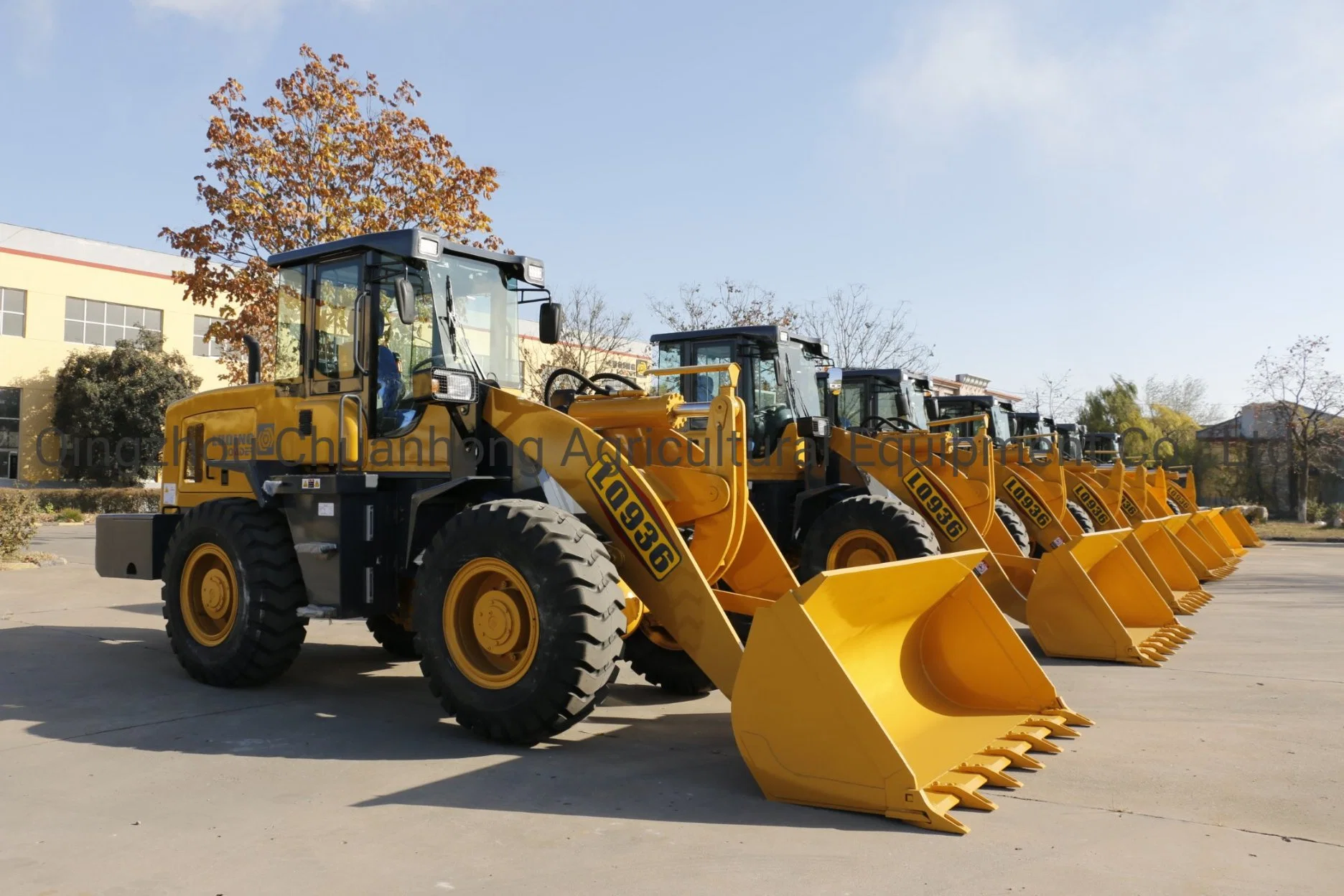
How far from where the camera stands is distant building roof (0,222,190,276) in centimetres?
3272

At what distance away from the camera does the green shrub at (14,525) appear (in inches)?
559

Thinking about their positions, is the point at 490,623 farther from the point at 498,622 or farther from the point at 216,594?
the point at 216,594

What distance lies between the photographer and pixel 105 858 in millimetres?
3965

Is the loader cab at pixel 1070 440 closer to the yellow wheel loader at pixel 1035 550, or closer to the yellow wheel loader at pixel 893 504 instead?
the yellow wheel loader at pixel 1035 550

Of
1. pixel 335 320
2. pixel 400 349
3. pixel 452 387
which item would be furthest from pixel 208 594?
pixel 452 387

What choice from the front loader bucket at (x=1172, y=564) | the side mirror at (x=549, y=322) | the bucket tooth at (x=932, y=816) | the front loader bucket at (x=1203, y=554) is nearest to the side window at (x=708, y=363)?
the side mirror at (x=549, y=322)

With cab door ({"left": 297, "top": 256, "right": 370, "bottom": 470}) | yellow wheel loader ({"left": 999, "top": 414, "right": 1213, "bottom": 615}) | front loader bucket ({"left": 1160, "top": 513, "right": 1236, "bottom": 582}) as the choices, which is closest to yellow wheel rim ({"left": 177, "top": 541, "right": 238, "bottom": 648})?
cab door ({"left": 297, "top": 256, "right": 370, "bottom": 470})

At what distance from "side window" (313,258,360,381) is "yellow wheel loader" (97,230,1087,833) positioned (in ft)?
0.06

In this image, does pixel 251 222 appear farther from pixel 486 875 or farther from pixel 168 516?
pixel 486 875

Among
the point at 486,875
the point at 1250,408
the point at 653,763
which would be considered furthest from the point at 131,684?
the point at 1250,408

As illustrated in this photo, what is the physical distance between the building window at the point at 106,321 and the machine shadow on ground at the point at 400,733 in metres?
29.5

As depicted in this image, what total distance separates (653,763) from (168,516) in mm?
4974

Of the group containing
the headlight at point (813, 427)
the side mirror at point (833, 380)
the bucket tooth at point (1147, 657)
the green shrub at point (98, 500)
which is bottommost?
the bucket tooth at point (1147, 657)

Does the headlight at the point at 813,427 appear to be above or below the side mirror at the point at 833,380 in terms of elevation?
below
